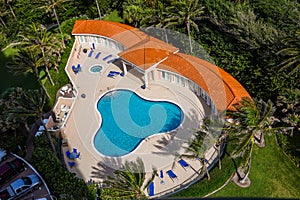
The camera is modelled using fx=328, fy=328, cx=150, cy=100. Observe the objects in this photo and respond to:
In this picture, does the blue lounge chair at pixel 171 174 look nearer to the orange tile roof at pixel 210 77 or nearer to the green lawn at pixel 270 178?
the green lawn at pixel 270 178

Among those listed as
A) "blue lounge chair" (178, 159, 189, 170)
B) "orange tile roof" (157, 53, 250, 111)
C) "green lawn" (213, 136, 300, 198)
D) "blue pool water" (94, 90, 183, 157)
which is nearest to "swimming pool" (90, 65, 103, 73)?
"blue pool water" (94, 90, 183, 157)

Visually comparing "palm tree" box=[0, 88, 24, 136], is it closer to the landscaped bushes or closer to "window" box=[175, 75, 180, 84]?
A: the landscaped bushes

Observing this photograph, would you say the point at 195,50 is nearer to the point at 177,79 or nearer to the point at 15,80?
the point at 177,79

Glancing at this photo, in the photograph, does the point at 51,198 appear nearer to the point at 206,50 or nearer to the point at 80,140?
the point at 80,140

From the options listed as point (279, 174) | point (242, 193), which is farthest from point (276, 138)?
point (242, 193)

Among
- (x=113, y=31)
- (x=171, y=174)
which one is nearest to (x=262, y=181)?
(x=171, y=174)

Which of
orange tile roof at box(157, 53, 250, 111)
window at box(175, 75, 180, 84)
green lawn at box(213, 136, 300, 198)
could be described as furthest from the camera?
window at box(175, 75, 180, 84)
